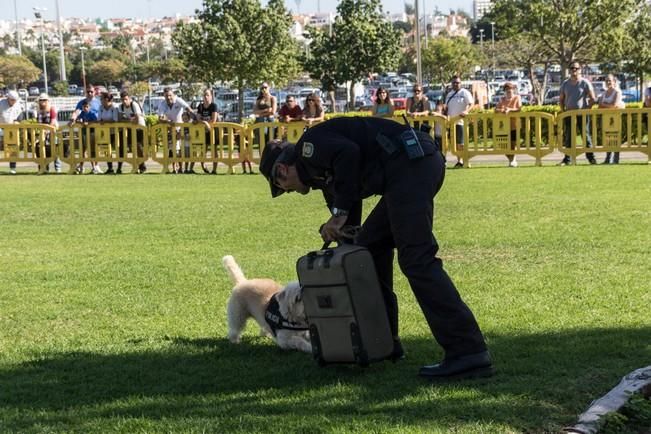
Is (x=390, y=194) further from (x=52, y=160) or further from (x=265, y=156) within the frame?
(x=52, y=160)

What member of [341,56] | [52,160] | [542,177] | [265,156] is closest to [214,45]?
[341,56]

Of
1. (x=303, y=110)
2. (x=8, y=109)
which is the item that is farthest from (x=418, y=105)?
(x=8, y=109)

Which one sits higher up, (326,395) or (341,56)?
(341,56)

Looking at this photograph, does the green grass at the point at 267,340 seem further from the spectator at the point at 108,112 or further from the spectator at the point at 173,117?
the spectator at the point at 108,112

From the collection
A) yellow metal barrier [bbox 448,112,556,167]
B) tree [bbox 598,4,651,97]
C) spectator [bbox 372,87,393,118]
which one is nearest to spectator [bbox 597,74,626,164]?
yellow metal barrier [bbox 448,112,556,167]

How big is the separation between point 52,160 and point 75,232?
10708mm

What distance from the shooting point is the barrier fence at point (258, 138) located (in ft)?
63.2

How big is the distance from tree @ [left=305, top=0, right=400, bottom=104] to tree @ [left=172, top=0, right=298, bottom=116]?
2.68 meters

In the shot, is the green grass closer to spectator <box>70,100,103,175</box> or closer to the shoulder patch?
the shoulder patch

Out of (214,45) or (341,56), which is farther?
(341,56)

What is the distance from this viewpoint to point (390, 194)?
16.8 feet

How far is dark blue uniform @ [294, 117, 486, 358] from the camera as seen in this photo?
5062mm

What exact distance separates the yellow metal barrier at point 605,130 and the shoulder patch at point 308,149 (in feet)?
49.0

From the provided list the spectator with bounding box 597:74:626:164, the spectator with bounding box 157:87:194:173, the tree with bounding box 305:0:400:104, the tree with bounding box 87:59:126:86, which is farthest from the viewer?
the tree with bounding box 87:59:126:86
